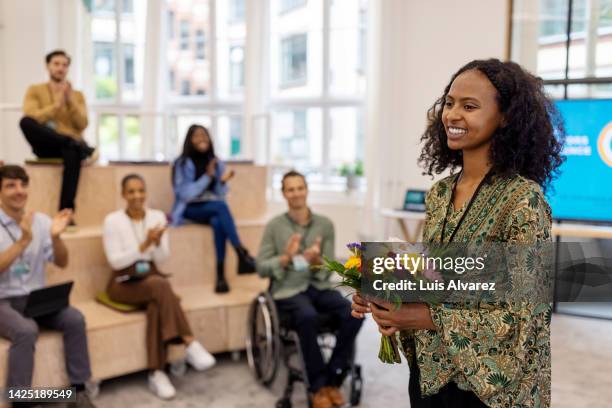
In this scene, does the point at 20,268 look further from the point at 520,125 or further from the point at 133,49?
the point at 133,49

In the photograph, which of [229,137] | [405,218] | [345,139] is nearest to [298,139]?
[345,139]

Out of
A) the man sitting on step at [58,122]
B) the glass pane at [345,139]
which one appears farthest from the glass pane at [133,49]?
the man sitting on step at [58,122]

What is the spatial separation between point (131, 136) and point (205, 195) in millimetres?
2978

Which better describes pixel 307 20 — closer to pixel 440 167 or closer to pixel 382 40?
pixel 382 40

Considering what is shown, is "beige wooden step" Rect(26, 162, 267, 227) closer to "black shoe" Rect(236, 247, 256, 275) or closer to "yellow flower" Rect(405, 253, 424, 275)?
"black shoe" Rect(236, 247, 256, 275)

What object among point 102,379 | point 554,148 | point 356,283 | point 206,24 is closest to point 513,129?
point 554,148

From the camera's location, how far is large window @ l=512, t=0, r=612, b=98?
5.02 m

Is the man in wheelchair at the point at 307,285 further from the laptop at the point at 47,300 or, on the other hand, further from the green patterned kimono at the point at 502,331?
the green patterned kimono at the point at 502,331

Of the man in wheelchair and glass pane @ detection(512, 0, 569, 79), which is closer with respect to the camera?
the man in wheelchair

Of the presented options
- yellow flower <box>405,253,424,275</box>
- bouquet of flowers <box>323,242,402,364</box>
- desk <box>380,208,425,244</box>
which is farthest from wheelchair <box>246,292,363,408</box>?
yellow flower <box>405,253,424,275</box>

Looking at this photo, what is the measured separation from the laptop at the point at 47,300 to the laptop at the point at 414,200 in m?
3.27

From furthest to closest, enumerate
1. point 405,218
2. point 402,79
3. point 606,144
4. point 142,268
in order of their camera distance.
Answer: point 402,79 < point 405,218 < point 606,144 < point 142,268

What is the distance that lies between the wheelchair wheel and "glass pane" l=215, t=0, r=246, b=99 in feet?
12.4

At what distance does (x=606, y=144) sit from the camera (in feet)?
15.8
